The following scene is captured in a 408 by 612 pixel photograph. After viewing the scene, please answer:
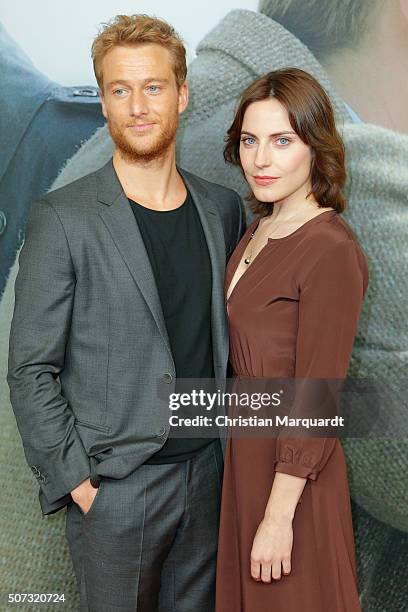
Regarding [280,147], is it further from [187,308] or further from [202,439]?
[202,439]

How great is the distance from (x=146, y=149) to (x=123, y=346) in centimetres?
34

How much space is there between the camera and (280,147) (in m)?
1.37

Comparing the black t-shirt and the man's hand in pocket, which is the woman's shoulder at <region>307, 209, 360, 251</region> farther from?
the man's hand in pocket

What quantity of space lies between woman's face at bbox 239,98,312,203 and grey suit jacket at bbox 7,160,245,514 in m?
0.23

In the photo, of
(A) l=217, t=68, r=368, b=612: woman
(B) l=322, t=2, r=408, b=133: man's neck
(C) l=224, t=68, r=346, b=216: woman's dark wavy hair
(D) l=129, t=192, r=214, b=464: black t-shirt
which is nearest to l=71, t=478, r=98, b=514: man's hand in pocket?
(D) l=129, t=192, r=214, b=464: black t-shirt

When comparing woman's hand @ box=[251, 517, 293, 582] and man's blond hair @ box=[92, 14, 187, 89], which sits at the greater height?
man's blond hair @ box=[92, 14, 187, 89]

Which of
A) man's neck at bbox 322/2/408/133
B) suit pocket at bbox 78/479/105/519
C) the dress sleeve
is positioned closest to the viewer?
the dress sleeve

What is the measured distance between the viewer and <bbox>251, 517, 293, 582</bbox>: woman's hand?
4.23 ft

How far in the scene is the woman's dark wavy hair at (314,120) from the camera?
53.1 inches

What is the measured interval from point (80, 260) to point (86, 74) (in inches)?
26.9

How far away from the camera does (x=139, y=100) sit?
1.39m

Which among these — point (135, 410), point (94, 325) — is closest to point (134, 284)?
point (94, 325)

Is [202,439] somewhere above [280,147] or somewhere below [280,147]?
below

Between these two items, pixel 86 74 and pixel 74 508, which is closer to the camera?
pixel 74 508
